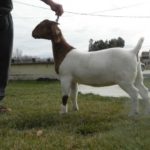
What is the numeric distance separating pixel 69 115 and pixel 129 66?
3.71ft

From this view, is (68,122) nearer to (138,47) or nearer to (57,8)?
(138,47)

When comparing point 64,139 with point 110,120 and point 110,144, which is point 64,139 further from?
point 110,120

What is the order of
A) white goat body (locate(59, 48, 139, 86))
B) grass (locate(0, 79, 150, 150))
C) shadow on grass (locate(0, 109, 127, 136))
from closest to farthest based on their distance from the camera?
grass (locate(0, 79, 150, 150))
shadow on grass (locate(0, 109, 127, 136))
white goat body (locate(59, 48, 139, 86))

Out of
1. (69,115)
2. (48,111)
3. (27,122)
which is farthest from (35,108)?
(27,122)

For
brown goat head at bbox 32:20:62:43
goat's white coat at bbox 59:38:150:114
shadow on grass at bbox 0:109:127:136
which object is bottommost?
shadow on grass at bbox 0:109:127:136

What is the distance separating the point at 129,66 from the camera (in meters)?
6.67

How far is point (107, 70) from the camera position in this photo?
6797 millimetres

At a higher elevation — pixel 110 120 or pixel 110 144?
pixel 110 144

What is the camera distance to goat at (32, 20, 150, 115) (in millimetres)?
6723

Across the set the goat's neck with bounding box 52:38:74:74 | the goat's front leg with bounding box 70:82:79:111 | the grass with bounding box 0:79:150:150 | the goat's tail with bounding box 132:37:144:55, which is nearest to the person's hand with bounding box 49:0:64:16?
the goat's neck with bounding box 52:38:74:74

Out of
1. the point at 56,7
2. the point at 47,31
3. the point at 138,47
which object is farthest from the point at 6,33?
the point at 138,47

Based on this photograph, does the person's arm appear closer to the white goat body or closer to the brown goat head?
the brown goat head

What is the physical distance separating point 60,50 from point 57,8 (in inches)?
28.6

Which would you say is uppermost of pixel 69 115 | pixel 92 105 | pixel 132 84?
pixel 132 84
